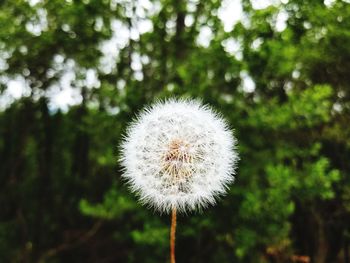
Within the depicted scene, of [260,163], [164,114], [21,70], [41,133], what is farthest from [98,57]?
[164,114]

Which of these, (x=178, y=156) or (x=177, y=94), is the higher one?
(x=177, y=94)

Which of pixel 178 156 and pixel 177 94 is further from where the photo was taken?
pixel 177 94

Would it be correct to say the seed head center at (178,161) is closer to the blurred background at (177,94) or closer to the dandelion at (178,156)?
the dandelion at (178,156)

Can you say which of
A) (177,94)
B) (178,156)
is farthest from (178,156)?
(177,94)

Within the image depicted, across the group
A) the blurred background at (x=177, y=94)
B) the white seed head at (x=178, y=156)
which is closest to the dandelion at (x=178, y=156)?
the white seed head at (x=178, y=156)

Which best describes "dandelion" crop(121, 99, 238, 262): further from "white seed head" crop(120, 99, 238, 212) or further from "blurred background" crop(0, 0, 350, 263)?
"blurred background" crop(0, 0, 350, 263)

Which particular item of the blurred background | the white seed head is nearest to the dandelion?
the white seed head

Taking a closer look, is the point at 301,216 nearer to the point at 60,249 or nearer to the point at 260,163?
the point at 260,163

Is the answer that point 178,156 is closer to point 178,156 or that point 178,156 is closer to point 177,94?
point 178,156
